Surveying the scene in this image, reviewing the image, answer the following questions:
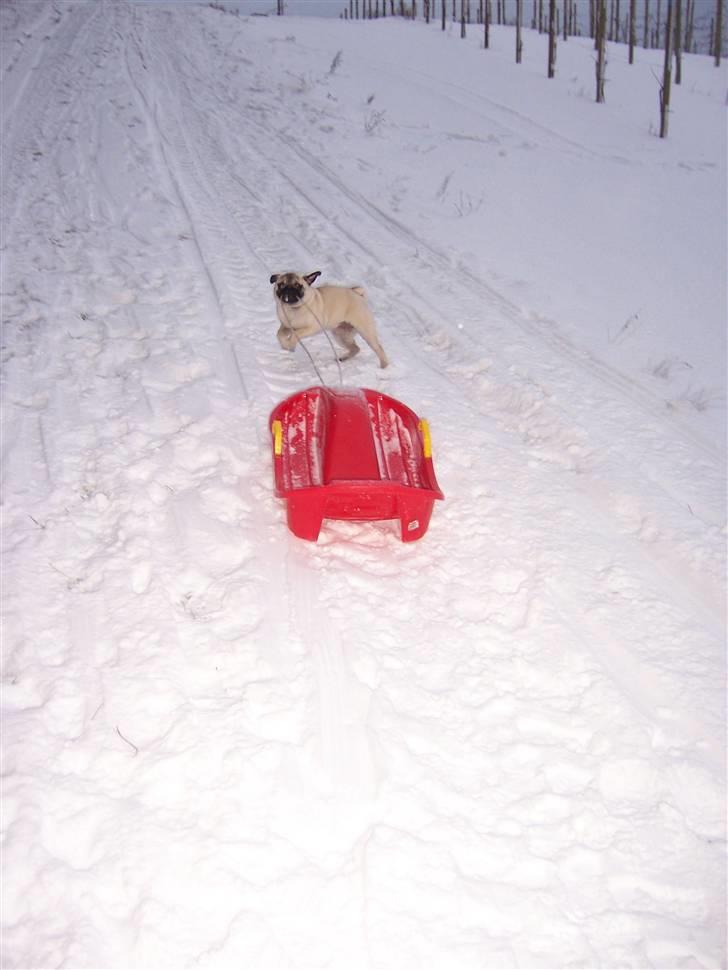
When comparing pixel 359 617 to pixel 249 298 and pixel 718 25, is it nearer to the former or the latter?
pixel 249 298

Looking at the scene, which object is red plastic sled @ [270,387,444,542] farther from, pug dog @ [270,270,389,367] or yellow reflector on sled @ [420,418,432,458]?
pug dog @ [270,270,389,367]

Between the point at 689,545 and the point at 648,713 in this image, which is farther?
the point at 689,545

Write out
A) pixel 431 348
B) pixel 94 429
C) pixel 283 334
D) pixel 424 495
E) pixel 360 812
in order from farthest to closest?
pixel 431 348 < pixel 283 334 < pixel 94 429 < pixel 424 495 < pixel 360 812

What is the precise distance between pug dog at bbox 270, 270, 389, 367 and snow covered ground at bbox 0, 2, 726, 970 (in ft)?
1.17

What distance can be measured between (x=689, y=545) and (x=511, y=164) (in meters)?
9.09

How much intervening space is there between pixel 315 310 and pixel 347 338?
661mm

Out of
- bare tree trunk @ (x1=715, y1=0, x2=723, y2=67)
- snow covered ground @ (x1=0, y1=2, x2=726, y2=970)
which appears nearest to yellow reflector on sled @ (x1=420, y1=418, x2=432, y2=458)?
snow covered ground @ (x1=0, y1=2, x2=726, y2=970)

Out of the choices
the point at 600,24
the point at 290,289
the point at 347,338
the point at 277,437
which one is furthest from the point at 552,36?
the point at 277,437

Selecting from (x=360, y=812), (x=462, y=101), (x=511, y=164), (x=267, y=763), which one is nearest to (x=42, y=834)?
(x=267, y=763)

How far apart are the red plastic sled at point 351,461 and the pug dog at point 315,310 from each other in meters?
0.66

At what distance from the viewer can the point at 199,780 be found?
7.64 ft

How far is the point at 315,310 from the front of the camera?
4504 mm

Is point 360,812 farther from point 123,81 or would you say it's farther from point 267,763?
point 123,81

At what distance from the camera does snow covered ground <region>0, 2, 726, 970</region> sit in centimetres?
209
